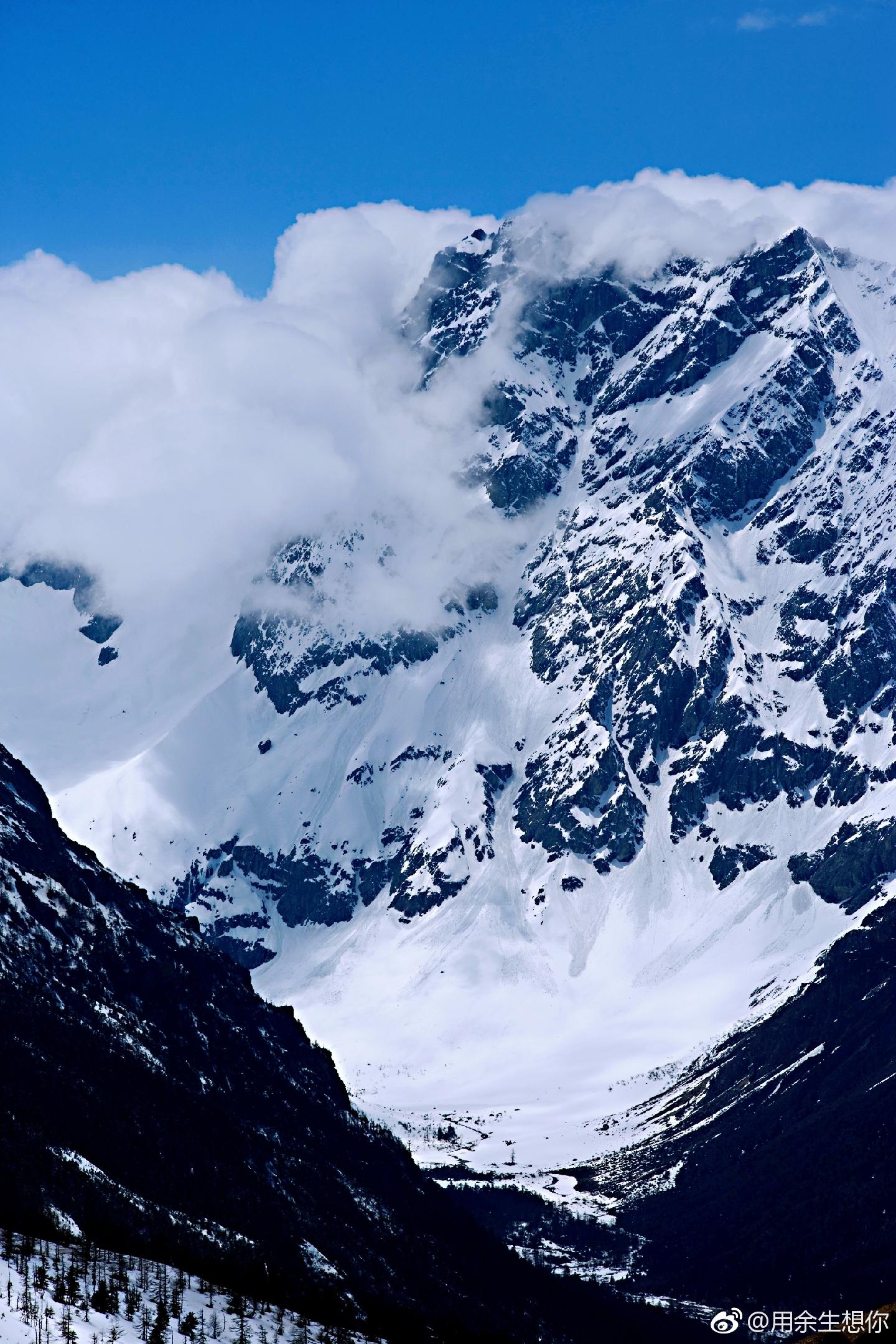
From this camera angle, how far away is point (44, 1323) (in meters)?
185

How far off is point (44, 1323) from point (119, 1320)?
11437 millimetres

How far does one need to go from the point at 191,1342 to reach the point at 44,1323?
19633 mm

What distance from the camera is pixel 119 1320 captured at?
194500 mm

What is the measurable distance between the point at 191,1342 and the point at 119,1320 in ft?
28.3

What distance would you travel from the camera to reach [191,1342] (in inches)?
7854

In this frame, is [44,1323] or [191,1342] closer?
[44,1323]
